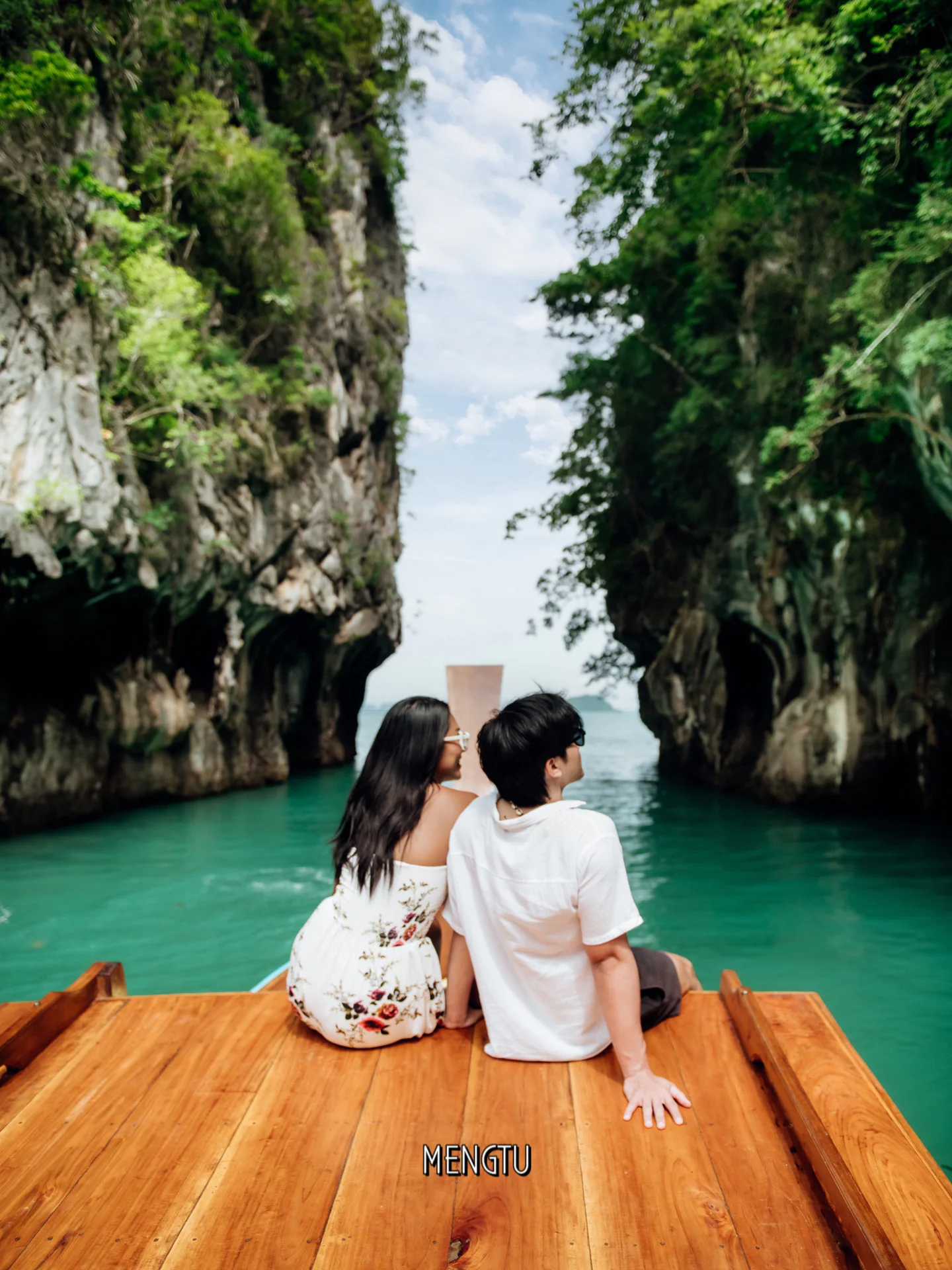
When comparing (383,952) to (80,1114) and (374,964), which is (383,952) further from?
(80,1114)

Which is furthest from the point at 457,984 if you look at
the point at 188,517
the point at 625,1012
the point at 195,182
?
the point at 195,182

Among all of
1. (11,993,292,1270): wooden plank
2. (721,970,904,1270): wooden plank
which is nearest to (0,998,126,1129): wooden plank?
(11,993,292,1270): wooden plank

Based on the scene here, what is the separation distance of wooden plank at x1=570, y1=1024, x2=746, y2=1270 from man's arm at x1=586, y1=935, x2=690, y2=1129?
64 mm

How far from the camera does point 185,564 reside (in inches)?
482

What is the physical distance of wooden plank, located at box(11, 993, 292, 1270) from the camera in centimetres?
161

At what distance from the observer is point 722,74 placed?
33.2ft

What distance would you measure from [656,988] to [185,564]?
11.1 metres

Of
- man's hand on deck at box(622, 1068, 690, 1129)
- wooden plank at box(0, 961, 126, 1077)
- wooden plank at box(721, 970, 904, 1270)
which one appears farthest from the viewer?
wooden plank at box(0, 961, 126, 1077)

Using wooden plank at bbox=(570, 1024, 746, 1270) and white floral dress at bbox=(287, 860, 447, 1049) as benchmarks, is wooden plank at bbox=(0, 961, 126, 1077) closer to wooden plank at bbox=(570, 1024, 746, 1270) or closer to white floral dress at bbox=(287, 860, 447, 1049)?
white floral dress at bbox=(287, 860, 447, 1049)

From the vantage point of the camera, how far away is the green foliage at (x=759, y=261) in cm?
812

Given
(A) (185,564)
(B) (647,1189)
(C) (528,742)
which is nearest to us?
(B) (647,1189)

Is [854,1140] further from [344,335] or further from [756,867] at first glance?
[344,335]

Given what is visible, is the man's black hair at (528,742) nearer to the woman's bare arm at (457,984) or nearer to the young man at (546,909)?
the young man at (546,909)

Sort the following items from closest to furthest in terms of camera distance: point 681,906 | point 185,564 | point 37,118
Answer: point 681,906 → point 37,118 → point 185,564
